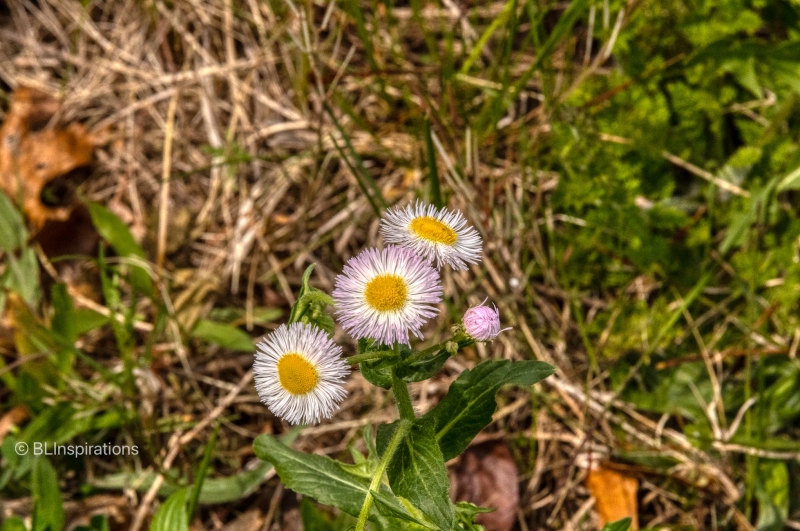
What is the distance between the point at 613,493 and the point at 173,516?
5.05ft

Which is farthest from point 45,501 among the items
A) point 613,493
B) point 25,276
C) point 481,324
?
point 613,493

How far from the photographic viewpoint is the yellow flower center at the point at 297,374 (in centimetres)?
157

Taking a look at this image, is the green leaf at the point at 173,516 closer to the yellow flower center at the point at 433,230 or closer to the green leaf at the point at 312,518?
the green leaf at the point at 312,518

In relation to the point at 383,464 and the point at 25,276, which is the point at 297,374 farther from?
the point at 25,276

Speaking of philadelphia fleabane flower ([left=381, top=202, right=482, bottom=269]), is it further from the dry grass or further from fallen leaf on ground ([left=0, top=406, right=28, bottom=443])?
fallen leaf on ground ([left=0, top=406, right=28, bottom=443])

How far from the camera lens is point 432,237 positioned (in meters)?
1.69

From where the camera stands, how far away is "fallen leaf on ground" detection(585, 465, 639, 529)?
8.77 feet

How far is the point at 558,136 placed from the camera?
114 inches

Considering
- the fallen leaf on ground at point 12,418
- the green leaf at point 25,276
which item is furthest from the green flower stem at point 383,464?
the green leaf at point 25,276

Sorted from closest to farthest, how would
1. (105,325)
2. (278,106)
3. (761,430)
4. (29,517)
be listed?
(761,430) < (29,517) < (105,325) < (278,106)

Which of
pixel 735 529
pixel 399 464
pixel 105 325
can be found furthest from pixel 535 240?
pixel 105 325

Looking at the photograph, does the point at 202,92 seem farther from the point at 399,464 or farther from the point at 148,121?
the point at 399,464

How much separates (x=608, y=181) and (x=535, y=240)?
0.37 m

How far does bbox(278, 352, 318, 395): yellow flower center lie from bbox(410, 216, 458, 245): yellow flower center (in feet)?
1.29
